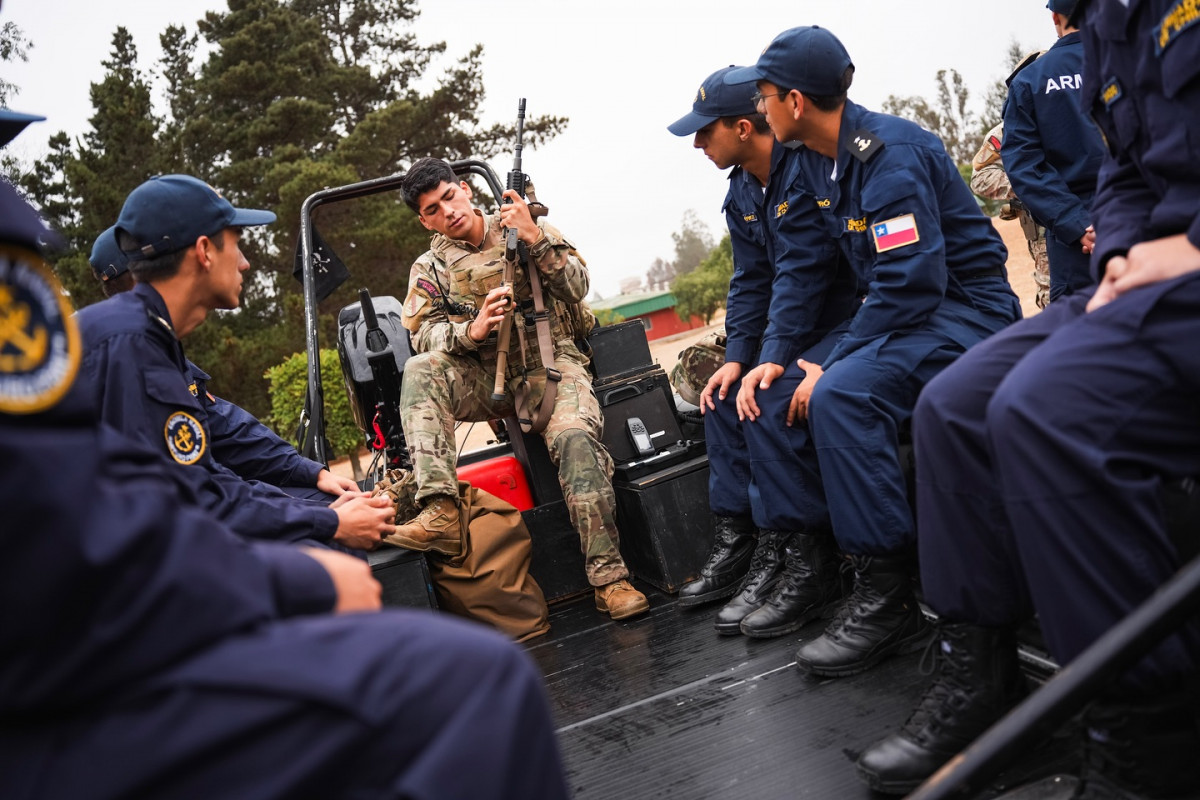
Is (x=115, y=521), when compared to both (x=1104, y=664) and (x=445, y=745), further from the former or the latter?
(x=1104, y=664)

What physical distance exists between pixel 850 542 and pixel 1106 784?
1.04 m

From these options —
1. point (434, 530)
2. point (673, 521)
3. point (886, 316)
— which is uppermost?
point (886, 316)

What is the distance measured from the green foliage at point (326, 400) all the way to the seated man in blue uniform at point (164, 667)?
13.5 meters

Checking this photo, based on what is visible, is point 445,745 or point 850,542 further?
point 850,542

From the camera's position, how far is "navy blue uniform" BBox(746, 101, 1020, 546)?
2.48m

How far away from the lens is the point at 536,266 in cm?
392

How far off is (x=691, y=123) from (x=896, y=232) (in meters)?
1.07

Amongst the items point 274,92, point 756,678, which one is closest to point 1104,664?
point 756,678

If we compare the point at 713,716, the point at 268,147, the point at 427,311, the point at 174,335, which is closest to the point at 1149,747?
the point at 713,716

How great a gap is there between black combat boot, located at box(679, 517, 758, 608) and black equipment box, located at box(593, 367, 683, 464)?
627mm

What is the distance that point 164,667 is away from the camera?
3.02 feet

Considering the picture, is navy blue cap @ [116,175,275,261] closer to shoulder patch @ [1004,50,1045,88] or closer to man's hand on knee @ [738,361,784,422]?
man's hand on knee @ [738,361,784,422]

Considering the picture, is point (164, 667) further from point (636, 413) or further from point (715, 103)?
point (636, 413)

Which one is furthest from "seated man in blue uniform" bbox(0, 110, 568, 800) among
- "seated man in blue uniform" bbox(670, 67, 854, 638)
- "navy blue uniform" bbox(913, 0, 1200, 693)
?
"seated man in blue uniform" bbox(670, 67, 854, 638)
